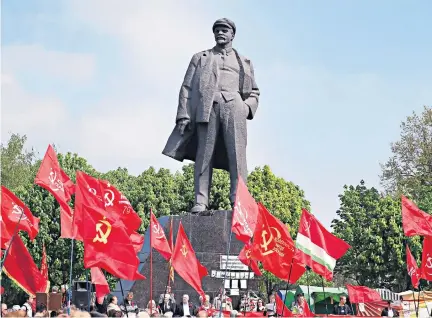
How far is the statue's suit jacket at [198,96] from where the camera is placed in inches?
774

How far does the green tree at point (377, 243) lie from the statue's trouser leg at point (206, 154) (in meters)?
21.7

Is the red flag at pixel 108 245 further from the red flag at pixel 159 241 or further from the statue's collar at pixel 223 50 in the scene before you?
the statue's collar at pixel 223 50

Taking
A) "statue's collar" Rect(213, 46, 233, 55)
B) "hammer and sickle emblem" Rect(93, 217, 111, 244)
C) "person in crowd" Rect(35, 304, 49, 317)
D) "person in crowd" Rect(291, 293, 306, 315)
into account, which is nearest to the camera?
"person in crowd" Rect(35, 304, 49, 317)

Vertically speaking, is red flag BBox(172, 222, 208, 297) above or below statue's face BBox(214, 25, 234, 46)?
below

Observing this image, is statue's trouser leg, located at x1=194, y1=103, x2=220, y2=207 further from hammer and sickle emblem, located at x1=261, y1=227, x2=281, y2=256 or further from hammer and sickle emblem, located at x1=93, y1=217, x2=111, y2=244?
hammer and sickle emblem, located at x1=93, y1=217, x2=111, y2=244

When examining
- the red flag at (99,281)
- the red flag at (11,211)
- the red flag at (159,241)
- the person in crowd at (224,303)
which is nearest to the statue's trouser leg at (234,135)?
the red flag at (159,241)

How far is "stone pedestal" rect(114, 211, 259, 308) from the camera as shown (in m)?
18.6

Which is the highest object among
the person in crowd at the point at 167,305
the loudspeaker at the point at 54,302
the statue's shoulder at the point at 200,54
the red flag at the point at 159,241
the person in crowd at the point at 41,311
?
the statue's shoulder at the point at 200,54

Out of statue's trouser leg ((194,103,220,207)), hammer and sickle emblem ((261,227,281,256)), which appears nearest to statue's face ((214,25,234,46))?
statue's trouser leg ((194,103,220,207))

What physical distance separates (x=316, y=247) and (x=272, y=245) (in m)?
0.87

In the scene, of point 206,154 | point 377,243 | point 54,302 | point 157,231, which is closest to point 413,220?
point 206,154

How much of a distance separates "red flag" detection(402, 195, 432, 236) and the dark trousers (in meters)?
3.62

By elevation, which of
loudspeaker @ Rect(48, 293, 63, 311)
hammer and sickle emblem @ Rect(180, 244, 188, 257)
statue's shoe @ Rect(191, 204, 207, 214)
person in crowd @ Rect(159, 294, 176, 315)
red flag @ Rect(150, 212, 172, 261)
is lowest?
loudspeaker @ Rect(48, 293, 63, 311)

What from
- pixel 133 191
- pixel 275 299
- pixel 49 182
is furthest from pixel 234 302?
pixel 133 191
